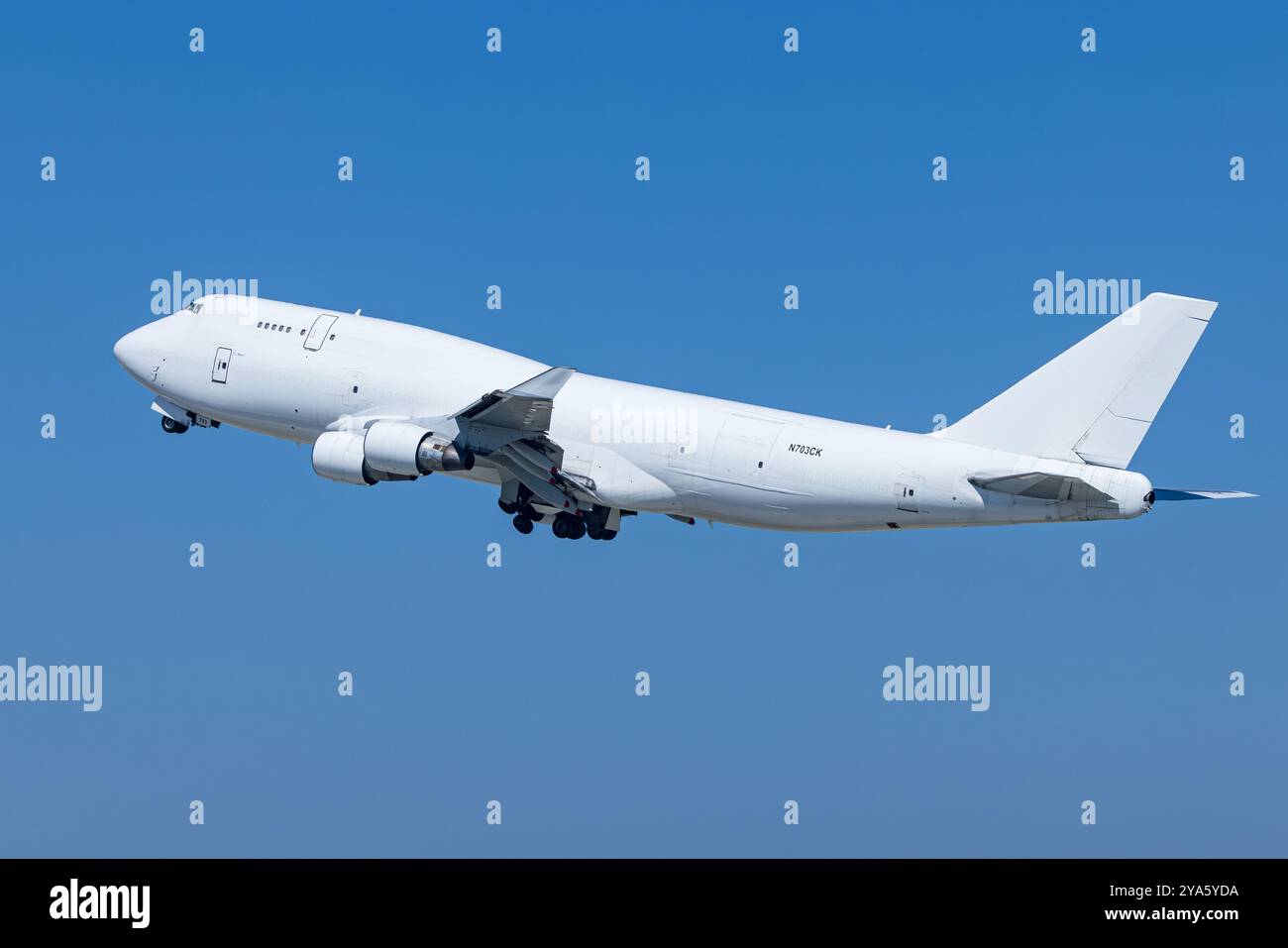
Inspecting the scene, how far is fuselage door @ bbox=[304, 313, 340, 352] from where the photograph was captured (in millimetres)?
61375

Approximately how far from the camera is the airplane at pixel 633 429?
52.2 metres

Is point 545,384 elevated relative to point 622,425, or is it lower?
elevated

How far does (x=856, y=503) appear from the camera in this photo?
54.2 metres

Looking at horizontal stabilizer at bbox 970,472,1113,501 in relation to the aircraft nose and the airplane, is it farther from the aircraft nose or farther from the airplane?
the aircraft nose

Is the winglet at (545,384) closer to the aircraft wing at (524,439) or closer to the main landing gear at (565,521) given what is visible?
the aircraft wing at (524,439)

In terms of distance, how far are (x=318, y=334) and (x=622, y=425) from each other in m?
10.8

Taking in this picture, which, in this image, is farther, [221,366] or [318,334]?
[221,366]

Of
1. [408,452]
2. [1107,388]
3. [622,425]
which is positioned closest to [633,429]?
[622,425]

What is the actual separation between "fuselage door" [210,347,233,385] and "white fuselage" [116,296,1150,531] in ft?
0.16

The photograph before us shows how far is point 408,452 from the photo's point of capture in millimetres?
57625

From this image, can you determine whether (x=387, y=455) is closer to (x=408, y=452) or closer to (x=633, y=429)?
(x=408, y=452)

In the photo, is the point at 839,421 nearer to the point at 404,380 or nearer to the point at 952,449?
the point at 952,449

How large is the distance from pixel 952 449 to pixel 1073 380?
12.3 feet

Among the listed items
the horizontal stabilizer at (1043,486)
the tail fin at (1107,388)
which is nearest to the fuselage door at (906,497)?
the horizontal stabilizer at (1043,486)
